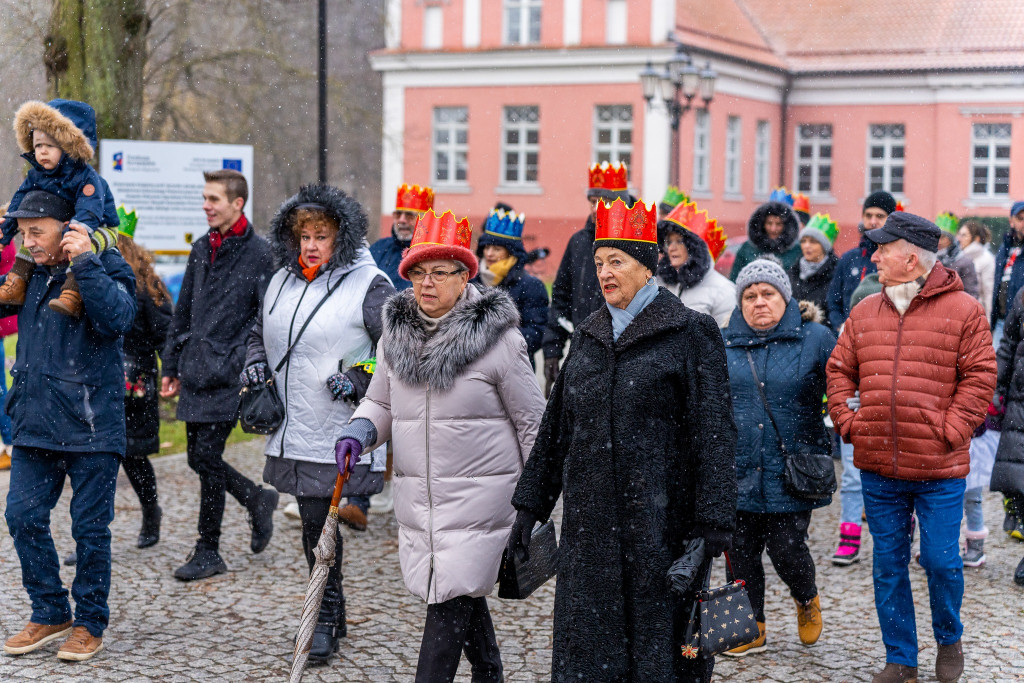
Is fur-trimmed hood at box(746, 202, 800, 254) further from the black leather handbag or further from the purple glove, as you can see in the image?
the black leather handbag

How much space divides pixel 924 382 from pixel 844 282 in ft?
13.5

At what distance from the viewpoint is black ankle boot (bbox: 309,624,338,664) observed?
5.41 metres

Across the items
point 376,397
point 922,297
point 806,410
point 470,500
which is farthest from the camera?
point 806,410

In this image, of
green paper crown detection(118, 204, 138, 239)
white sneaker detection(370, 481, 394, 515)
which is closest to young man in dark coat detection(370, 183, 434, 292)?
white sneaker detection(370, 481, 394, 515)

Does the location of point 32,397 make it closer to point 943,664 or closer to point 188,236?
point 943,664

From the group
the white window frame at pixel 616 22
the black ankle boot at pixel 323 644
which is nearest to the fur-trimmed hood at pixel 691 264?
the black ankle boot at pixel 323 644

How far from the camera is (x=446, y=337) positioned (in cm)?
457

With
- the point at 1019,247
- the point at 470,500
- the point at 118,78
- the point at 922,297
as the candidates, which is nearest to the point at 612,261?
the point at 470,500

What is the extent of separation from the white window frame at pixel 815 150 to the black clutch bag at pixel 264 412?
3452cm

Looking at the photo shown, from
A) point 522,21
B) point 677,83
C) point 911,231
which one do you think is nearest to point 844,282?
point 911,231

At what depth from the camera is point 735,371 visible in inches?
226

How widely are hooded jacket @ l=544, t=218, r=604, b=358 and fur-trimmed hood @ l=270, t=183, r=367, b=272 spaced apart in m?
2.43

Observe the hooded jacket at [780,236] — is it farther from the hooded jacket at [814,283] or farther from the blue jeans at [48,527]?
the blue jeans at [48,527]

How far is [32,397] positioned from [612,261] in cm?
271
